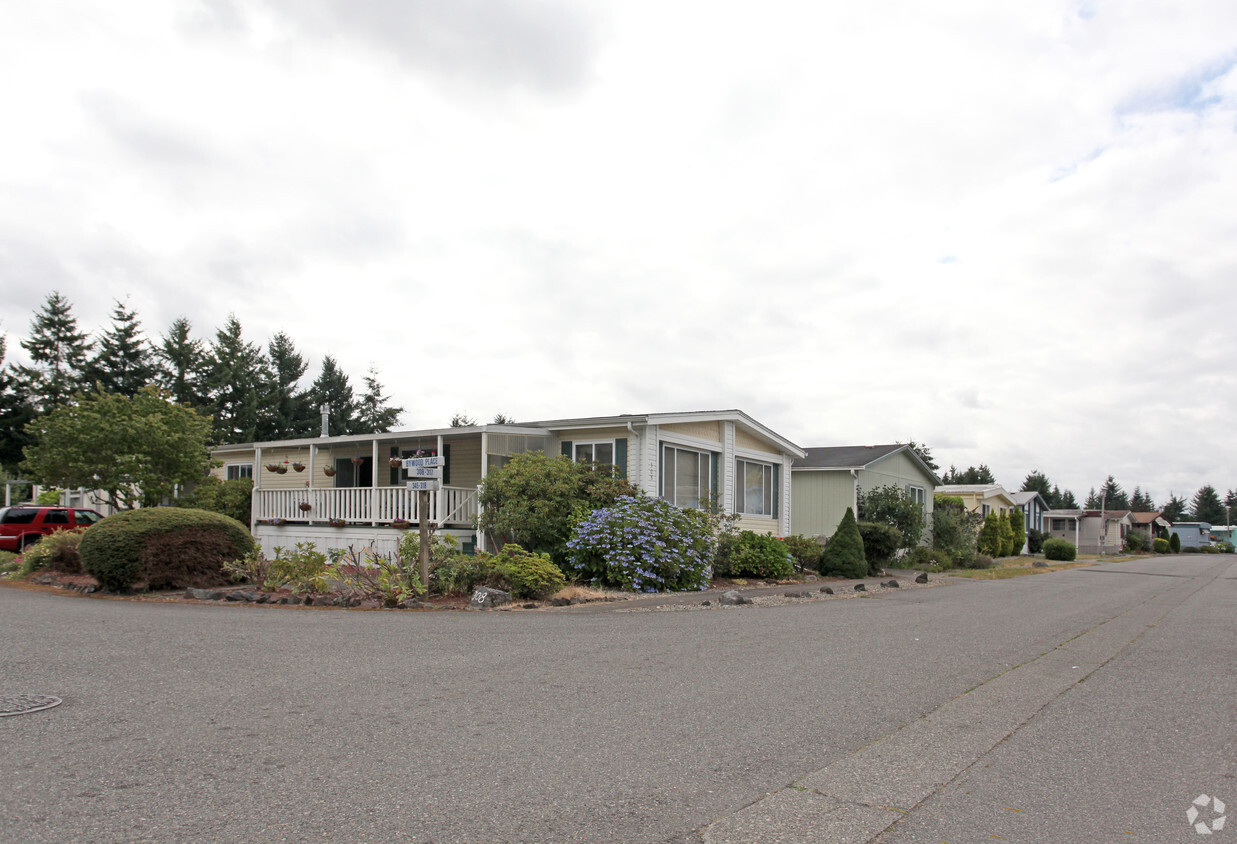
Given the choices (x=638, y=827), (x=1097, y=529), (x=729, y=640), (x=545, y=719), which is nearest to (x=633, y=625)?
(x=729, y=640)

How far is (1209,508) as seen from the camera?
124250mm

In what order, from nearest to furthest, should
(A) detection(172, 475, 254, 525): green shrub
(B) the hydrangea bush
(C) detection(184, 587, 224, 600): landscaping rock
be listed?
(C) detection(184, 587, 224, 600): landscaping rock → (B) the hydrangea bush → (A) detection(172, 475, 254, 525): green shrub

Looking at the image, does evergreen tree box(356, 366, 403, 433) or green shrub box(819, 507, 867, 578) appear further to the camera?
evergreen tree box(356, 366, 403, 433)

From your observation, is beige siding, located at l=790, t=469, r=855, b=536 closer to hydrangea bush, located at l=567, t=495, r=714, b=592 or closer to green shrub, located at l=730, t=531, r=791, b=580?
green shrub, located at l=730, t=531, r=791, b=580

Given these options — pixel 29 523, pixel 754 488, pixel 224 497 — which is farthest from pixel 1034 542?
pixel 29 523

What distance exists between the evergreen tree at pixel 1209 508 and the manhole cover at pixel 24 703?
148972 mm

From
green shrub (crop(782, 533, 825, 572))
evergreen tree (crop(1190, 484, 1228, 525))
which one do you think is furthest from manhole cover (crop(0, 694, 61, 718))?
evergreen tree (crop(1190, 484, 1228, 525))

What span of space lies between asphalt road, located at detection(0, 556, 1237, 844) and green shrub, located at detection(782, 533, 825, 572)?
10.4m

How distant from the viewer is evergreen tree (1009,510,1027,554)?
40.0 metres

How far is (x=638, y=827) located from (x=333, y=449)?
2213 centimetres

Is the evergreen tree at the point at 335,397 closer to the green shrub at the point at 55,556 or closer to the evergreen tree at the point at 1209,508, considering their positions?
the green shrub at the point at 55,556

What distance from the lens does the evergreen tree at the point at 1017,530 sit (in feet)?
131

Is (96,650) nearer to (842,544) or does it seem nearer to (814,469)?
(842,544)

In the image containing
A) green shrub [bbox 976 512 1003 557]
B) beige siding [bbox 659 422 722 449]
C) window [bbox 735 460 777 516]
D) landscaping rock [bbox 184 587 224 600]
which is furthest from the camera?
green shrub [bbox 976 512 1003 557]
